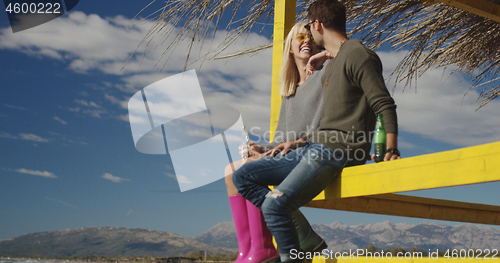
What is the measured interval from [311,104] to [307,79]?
183mm

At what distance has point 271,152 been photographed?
2023 mm

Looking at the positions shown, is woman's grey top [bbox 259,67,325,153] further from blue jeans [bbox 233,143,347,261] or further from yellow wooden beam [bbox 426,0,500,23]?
yellow wooden beam [bbox 426,0,500,23]

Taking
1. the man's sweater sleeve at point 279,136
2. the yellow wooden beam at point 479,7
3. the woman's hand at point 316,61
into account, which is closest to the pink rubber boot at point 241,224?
the man's sweater sleeve at point 279,136

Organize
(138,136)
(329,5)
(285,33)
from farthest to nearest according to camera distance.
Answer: (138,136) < (285,33) < (329,5)

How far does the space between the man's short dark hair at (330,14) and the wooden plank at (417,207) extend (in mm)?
1071

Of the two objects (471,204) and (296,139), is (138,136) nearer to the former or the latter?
(296,139)

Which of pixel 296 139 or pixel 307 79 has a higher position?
pixel 307 79

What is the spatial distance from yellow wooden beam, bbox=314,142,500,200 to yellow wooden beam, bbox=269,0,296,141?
40.3 inches

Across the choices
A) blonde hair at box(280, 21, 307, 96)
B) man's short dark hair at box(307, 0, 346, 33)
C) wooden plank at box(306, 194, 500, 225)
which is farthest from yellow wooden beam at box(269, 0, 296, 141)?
man's short dark hair at box(307, 0, 346, 33)

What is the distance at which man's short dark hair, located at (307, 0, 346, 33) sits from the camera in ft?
6.14

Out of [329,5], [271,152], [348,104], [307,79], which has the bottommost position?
[271,152]

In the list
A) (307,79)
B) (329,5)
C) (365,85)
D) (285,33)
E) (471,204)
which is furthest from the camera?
(471,204)

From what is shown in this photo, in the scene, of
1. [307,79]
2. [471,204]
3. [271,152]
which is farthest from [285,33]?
[471,204]

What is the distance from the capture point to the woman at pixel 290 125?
208 cm
